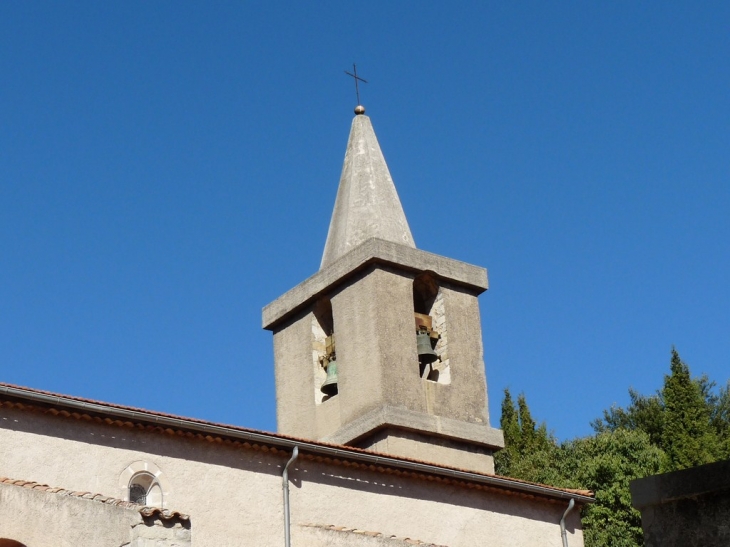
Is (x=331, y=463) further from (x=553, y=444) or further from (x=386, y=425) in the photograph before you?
(x=553, y=444)

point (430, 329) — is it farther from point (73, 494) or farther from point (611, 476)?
point (611, 476)

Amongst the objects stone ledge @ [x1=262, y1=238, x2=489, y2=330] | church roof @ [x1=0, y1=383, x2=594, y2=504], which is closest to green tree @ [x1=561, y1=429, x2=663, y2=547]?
stone ledge @ [x1=262, y1=238, x2=489, y2=330]

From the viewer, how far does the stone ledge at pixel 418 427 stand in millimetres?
20469

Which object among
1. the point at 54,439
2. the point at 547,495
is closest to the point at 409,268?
the point at 547,495

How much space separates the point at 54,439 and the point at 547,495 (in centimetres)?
798

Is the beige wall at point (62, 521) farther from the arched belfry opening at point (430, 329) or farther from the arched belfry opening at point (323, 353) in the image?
the arched belfry opening at point (430, 329)

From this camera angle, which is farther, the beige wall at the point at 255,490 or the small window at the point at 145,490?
the small window at the point at 145,490

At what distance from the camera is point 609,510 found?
3234 centimetres

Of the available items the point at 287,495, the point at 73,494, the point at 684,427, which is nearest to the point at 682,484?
the point at 73,494

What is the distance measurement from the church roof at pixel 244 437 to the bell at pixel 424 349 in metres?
3.71

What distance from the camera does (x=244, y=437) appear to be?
16234 millimetres

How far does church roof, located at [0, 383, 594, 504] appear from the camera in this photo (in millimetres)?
14914

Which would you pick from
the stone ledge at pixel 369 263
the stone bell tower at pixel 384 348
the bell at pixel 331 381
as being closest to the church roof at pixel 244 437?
the stone bell tower at pixel 384 348

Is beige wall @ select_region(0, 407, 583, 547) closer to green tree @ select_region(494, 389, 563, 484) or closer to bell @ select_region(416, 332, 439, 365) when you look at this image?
bell @ select_region(416, 332, 439, 365)
